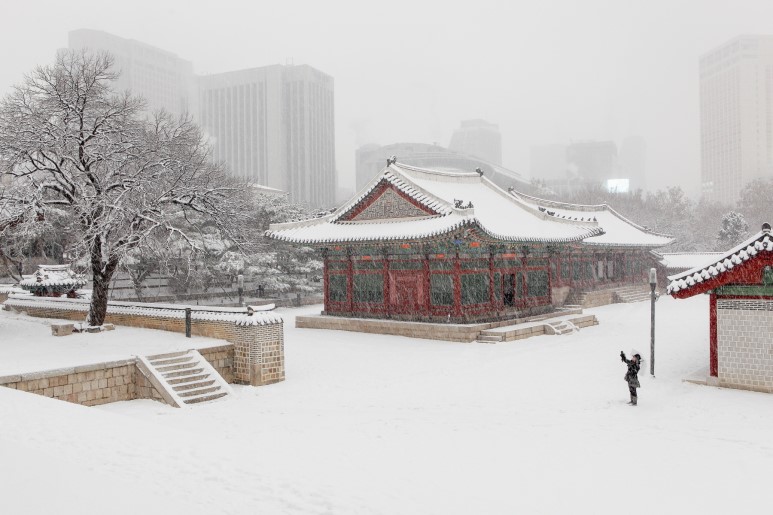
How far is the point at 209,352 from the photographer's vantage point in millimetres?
15000

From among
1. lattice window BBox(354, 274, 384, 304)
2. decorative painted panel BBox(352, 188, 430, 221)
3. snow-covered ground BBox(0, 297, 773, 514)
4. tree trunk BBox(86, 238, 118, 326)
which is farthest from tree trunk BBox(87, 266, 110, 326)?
decorative painted panel BBox(352, 188, 430, 221)

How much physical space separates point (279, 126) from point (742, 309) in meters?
127

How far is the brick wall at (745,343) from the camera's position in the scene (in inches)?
538

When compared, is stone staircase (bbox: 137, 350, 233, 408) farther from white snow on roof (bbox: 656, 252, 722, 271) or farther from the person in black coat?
white snow on roof (bbox: 656, 252, 722, 271)

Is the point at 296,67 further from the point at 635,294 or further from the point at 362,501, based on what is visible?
the point at 362,501

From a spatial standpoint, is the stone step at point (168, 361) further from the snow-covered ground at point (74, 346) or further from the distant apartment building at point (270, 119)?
the distant apartment building at point (270, 119)

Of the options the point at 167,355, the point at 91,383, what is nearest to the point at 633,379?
the point at 167,355

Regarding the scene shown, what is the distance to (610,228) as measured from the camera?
43.1 m

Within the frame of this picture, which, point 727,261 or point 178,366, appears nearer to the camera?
point 727,261

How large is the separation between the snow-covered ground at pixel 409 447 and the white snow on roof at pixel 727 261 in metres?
2.56

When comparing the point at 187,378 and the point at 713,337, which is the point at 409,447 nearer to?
the point at 187,378

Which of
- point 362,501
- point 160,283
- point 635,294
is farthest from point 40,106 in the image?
point 635,294

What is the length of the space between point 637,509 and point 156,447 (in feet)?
21.1

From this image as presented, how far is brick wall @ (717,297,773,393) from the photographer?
1366 centimetres
